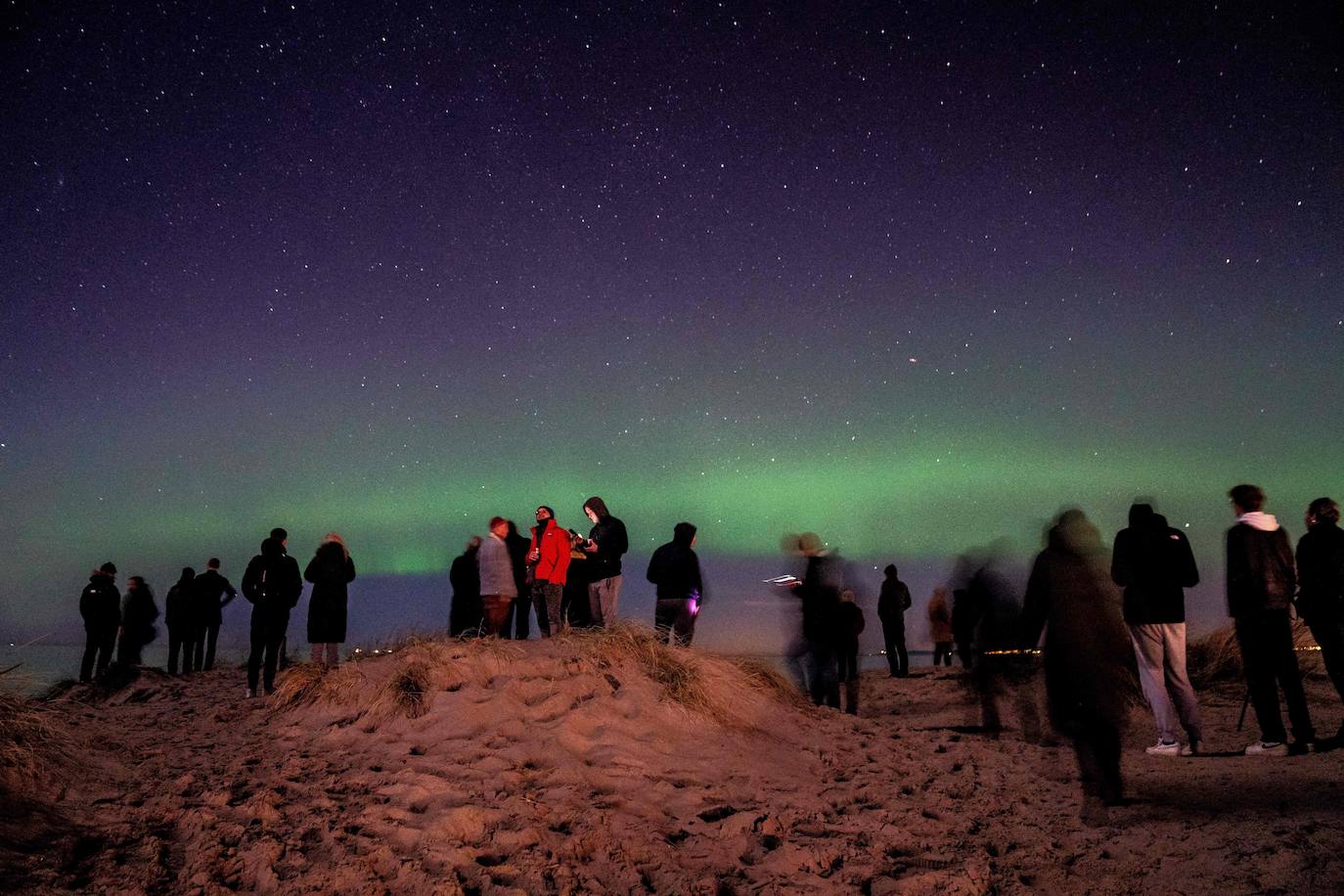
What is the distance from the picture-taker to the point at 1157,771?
6.39m

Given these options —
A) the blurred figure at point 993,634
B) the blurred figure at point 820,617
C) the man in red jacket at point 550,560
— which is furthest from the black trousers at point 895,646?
the man in red jacket at point 550,560

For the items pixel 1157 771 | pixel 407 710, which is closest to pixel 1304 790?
pixel 1157 771

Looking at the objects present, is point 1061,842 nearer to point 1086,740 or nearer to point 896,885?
point 1086,740

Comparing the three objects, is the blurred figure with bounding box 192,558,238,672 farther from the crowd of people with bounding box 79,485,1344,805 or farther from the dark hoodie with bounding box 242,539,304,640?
the dark hoodie with bounding box 242,539,304,640

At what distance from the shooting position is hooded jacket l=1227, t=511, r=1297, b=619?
6668 mm

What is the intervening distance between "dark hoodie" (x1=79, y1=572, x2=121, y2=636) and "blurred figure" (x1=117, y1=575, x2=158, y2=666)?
597 mm

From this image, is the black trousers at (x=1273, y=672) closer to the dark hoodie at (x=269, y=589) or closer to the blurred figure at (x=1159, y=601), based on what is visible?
the blurred figure at (x=1159, y=601)

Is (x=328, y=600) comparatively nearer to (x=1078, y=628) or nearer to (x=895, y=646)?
(x=1078, y=628)

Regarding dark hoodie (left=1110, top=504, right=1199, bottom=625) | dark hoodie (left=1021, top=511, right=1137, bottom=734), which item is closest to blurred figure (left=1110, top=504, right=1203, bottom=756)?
dark hoodie (left=1110, top=504, right=1199, bottom=625)

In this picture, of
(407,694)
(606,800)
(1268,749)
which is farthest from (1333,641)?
(407,694)

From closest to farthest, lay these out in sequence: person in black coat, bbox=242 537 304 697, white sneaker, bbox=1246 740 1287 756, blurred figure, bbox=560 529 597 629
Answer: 1. white sneaker, bbox=1246 740 1287 756
2. person in black coat, bbox=242 537 304 697
3. blurred figure, bbox=560 529 597 629

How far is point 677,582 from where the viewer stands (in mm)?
9852

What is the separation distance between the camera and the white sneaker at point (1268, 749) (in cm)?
650

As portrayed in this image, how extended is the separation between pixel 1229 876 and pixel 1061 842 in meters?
1.03
